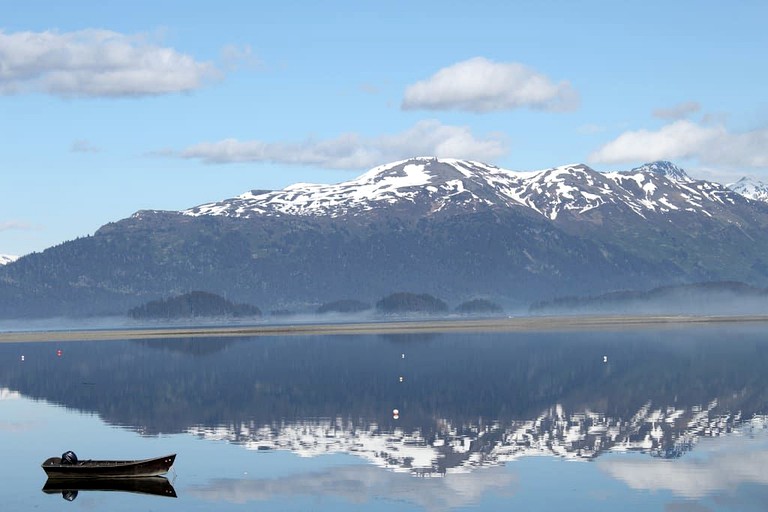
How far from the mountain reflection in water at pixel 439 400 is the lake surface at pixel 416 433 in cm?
33

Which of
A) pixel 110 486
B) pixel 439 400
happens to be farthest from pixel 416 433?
pixel 110 486

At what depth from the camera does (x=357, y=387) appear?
436 feet

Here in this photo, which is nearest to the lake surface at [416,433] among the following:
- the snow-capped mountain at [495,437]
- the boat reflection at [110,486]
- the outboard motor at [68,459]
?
the snow-capped mountain at [495,437]

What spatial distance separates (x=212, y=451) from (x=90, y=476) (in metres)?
13.3

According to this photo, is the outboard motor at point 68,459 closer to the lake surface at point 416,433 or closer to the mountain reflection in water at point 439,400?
the lake surface at point 416,433

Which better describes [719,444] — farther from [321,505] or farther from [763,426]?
[321,505]

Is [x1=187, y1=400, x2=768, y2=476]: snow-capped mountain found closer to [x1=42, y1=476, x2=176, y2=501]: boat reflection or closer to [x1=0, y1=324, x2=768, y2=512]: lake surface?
[x1=0, y1=324, x2=768, y2=512]: lake surface

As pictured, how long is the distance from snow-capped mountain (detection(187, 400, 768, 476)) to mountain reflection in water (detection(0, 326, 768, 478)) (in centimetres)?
15

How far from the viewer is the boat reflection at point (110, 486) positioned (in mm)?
69188

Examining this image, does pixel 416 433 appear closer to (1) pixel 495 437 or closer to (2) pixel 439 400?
(1) pixel 495 437

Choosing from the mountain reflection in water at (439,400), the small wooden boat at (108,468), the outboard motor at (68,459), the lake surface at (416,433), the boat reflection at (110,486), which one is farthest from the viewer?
the mountain reflection in water at (439,400)

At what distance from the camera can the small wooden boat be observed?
7238 centimetres

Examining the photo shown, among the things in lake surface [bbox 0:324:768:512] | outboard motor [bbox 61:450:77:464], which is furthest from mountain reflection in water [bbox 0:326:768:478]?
outboard motor [bbox 61:450:77:464]

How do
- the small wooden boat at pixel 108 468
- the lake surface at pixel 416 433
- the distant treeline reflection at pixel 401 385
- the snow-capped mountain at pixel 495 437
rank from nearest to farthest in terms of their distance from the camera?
the lake surface at pixel 416 433 → the small wooden boat at pixel 108 468 → the snow-capped mountain at pixel 495 437 → the distant treeline reflection at pixel 401 385
